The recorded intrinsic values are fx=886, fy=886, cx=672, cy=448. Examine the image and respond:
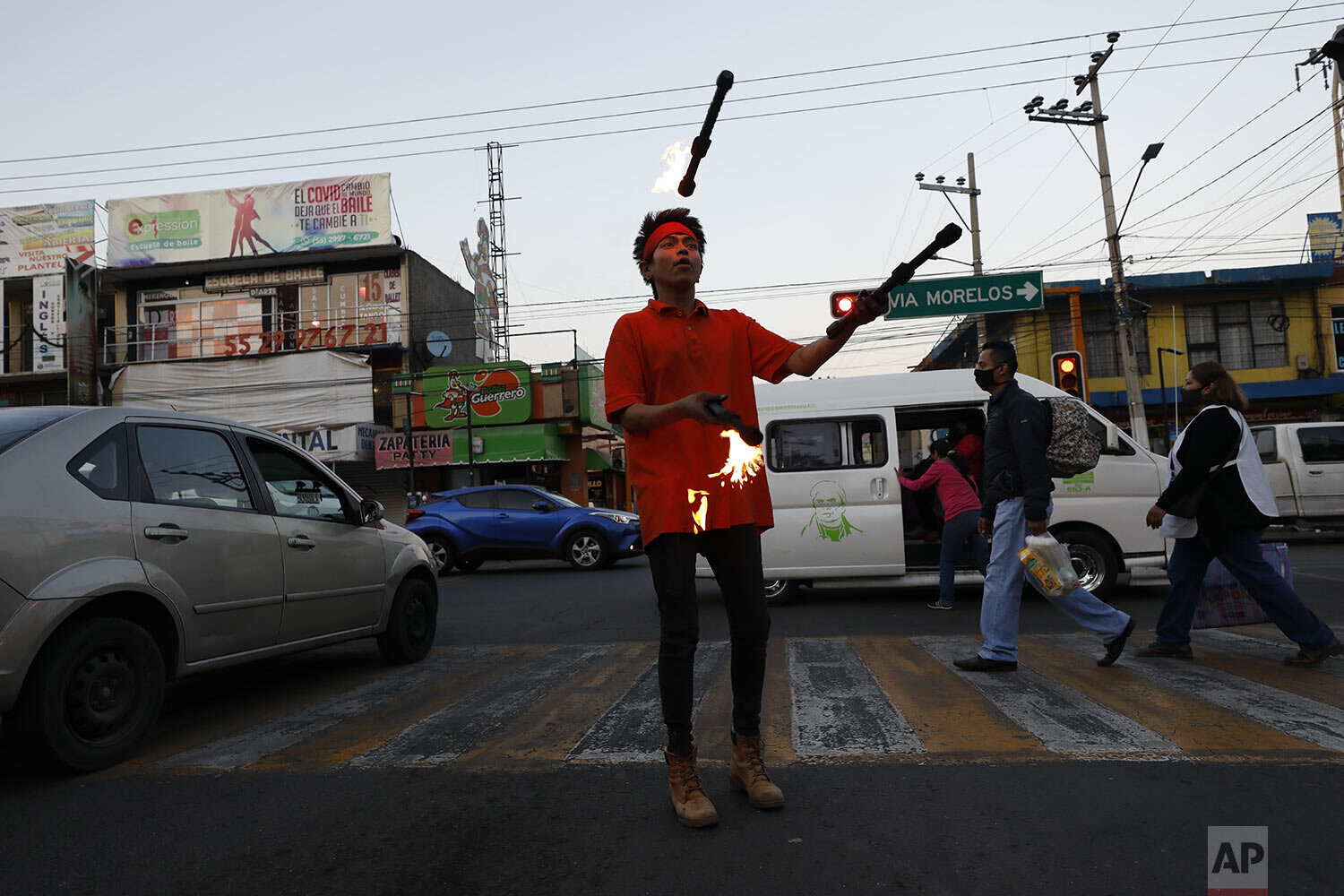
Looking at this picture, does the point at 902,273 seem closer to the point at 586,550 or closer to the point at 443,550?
the point at 586,550

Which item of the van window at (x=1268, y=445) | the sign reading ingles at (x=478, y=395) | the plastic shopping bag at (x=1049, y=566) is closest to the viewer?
the plastic shopping bag at (x=1049, y=566)

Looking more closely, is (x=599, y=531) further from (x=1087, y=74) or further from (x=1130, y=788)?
(x=1087, y=74)

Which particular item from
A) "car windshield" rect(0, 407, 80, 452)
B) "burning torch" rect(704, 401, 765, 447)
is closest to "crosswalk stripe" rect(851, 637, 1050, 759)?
"burning torch" rect(704, 401, 765, 447)

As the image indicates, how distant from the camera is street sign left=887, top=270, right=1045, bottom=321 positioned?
1542 cm

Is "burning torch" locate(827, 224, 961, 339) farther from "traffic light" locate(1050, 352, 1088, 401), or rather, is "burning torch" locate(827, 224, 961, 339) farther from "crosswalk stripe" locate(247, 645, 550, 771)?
"traffic light" locate(1050, 352, 1088, 401)

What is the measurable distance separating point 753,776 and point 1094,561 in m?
6.69

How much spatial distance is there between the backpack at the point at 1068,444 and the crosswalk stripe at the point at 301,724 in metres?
4.03

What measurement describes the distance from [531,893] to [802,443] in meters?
7.09

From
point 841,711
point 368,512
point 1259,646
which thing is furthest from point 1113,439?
point 368,512

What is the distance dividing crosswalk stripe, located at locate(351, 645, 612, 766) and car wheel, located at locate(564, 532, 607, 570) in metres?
9.03

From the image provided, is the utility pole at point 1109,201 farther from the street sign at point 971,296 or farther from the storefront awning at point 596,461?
the storefront awning at point 596,461

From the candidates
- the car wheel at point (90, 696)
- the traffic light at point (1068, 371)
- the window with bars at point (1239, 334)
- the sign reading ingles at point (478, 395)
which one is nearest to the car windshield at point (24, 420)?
the car wheel at point (90, 696)

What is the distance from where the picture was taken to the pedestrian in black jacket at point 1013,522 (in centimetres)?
491

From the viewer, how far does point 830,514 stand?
29.1ft
